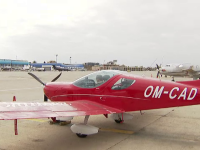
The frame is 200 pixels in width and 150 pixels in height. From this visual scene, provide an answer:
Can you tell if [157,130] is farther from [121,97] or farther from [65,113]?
[65,113]

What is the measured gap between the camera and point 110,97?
5555 millimetres

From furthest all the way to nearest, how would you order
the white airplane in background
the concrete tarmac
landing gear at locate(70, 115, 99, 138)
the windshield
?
the white airplane in background < the windshield < landing gear at locate(70, 115, 99, 138) < the concrete tarmac

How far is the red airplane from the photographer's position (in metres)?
4.76

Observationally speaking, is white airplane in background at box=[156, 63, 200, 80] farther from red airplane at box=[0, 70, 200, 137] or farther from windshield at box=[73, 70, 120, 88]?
windshield at box=[73, 70, 120, 88]

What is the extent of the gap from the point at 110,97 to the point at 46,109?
182 centimetres

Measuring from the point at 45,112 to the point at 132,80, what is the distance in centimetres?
250

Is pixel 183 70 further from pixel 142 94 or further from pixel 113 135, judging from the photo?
pixel 113 135

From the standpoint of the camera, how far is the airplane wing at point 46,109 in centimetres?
398

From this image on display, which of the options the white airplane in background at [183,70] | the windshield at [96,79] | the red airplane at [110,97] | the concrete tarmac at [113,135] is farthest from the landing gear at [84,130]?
the white airplane in background at [183,70]

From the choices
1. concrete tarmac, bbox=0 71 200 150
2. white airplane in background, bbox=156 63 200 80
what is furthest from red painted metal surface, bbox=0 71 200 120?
white airplane in background, bbox=156 63 200 80

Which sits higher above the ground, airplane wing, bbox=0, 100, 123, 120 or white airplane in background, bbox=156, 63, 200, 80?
white airplane in background, bbox=156, 63, 200, 80

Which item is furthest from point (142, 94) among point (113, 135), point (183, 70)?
point (183, 70)

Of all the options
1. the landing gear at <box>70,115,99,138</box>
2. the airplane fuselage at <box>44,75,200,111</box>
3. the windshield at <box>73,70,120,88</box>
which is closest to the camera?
the landing gear at <box>70,115,99,138</box>

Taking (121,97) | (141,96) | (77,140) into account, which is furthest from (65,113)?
(141,96)
